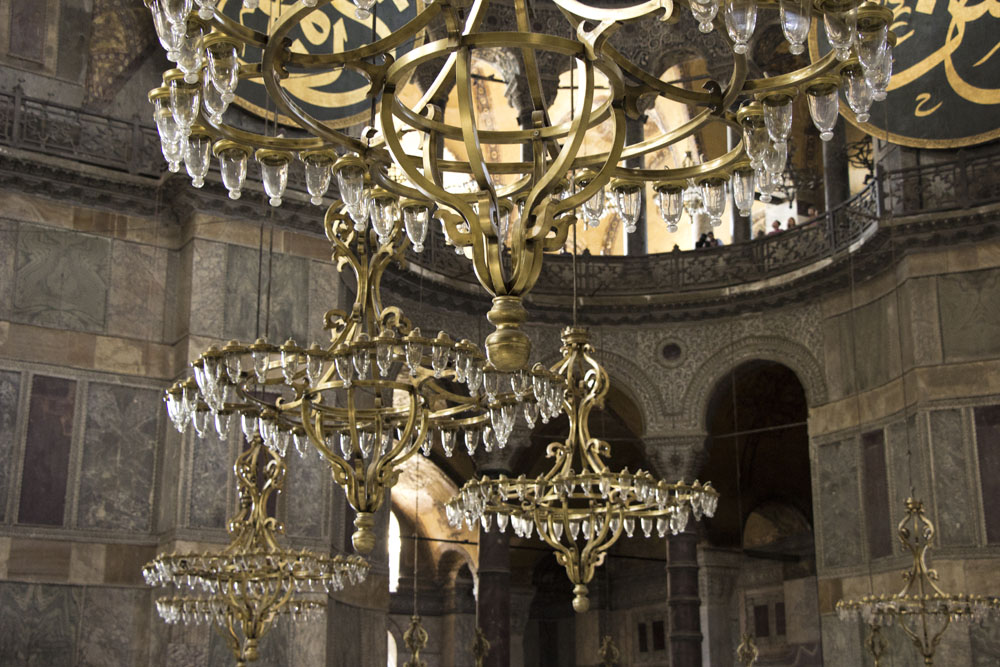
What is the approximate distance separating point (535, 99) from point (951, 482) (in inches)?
311

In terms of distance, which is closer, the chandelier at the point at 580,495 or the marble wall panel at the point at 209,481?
the chandelier at the point at 580,495

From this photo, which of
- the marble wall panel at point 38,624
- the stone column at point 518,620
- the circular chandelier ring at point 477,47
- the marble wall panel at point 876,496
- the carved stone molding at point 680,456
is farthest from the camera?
the stone column at point 518,620

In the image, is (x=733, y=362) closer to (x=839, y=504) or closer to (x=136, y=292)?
(x=839, y=504)

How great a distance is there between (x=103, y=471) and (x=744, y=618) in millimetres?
9082

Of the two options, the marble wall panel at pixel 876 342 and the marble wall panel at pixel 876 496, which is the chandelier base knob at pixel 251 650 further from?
the marble wall panel at pixel 876 342

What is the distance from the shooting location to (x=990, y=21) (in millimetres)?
11156

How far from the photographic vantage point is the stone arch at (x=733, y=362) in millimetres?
12766

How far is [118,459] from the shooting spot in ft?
32.4

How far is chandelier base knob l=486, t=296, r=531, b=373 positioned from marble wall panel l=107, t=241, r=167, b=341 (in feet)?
23.9

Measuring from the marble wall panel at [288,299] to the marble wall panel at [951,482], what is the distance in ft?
17.8

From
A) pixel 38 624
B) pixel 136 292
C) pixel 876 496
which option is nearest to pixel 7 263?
pixel 136 292

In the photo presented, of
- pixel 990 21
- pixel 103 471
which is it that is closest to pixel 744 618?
pixel 990 21

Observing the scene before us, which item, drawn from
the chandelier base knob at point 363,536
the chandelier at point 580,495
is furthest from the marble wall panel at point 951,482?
the chandelier base knob at point 363,536

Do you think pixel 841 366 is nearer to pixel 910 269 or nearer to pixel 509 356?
pixel 910 269
